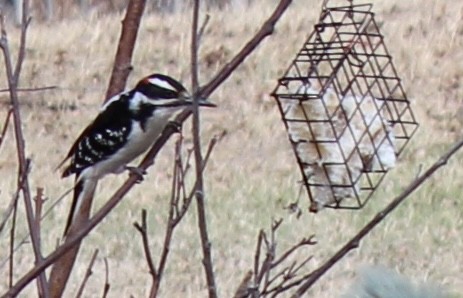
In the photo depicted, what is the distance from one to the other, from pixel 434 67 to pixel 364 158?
234 inches

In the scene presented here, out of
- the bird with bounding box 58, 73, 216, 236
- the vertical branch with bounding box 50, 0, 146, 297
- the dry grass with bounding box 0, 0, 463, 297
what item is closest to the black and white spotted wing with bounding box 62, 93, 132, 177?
the bird with bounding box 58, 73, 216, 236

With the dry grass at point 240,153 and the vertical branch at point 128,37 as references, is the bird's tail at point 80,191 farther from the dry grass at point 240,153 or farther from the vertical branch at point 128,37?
the dry grass at point 240,153

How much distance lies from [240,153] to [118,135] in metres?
5.64

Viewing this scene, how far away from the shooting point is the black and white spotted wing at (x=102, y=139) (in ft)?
8.06

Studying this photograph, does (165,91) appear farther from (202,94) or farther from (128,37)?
(202,94)

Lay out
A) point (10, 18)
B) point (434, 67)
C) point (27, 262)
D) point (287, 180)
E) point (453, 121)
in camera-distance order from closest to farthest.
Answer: point (27, 262) < point (287, 180) < point (453, 121) < point (434, 67) < point (10, 18)

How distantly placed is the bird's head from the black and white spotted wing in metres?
0.24

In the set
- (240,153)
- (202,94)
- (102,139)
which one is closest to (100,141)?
(102,139)

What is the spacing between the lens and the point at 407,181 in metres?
7.01

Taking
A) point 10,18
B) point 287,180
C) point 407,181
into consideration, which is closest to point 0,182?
point 287,180

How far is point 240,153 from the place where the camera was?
8172mm

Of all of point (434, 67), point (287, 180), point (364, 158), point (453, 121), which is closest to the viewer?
point (364, 158)

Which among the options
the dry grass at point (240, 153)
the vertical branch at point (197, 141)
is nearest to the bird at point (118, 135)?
the vertical branch at point (197, 141)

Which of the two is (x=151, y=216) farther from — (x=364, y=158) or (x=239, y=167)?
(x=364, y=158)
